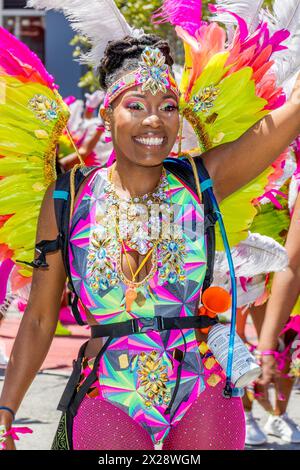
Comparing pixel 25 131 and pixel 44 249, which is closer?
pixel 44 249

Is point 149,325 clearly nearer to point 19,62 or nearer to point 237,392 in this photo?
point 237,392

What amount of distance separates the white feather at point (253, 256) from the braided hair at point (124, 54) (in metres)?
0.88

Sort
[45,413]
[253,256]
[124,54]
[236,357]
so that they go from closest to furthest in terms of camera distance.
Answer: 1. [236,357]
2. [124,54]
3. [253,256]
4. [45,413]

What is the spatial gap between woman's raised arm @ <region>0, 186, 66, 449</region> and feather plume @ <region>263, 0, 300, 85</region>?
953 mm

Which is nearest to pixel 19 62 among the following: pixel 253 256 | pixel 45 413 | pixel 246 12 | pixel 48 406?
pixel 246 12

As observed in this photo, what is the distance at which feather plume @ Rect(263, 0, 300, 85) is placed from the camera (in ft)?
10.4

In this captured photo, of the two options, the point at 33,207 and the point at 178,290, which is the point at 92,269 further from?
the point at 33,207

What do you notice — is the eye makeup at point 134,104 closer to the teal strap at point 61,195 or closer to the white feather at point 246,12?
the teal strap at point 61,195

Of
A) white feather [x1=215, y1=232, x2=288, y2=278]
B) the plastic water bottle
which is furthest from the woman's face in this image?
white feather [x1=215, y1=232, x2=288, y2=278]

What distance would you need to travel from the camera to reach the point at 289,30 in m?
3.19

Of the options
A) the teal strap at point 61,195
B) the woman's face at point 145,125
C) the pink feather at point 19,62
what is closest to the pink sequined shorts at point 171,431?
the teal strap at point 61,195

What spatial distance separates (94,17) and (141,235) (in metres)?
0.89
